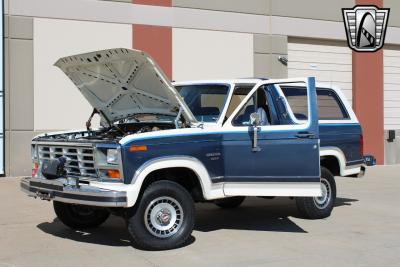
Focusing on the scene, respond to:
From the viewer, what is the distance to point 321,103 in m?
9.75

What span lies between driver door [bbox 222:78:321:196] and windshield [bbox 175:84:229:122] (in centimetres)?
34

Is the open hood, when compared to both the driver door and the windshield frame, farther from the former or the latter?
the driver door

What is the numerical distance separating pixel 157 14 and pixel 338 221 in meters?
8.72

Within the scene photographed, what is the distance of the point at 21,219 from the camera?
883 centimetres

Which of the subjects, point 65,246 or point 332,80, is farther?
point 332,80

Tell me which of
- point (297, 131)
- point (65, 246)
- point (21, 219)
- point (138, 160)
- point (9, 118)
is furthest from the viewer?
point (9, 118)

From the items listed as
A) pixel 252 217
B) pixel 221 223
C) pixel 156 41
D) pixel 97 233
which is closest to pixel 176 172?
pixel 97 233

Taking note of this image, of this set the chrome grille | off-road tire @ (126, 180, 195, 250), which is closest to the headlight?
the chrome grille

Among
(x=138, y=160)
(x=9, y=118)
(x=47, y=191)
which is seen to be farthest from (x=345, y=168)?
(x=9, y=118)

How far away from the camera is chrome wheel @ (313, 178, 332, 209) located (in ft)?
29.5

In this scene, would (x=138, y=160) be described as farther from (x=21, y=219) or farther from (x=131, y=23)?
(x=131, y=23)

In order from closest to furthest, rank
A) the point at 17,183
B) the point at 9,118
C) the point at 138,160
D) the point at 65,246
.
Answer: the point at 138,160, the point at 65,246, the point at 17,183, the point at 9,118

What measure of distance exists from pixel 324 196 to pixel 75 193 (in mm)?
4073

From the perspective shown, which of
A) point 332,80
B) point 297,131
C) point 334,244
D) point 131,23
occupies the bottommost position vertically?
point 334,244
